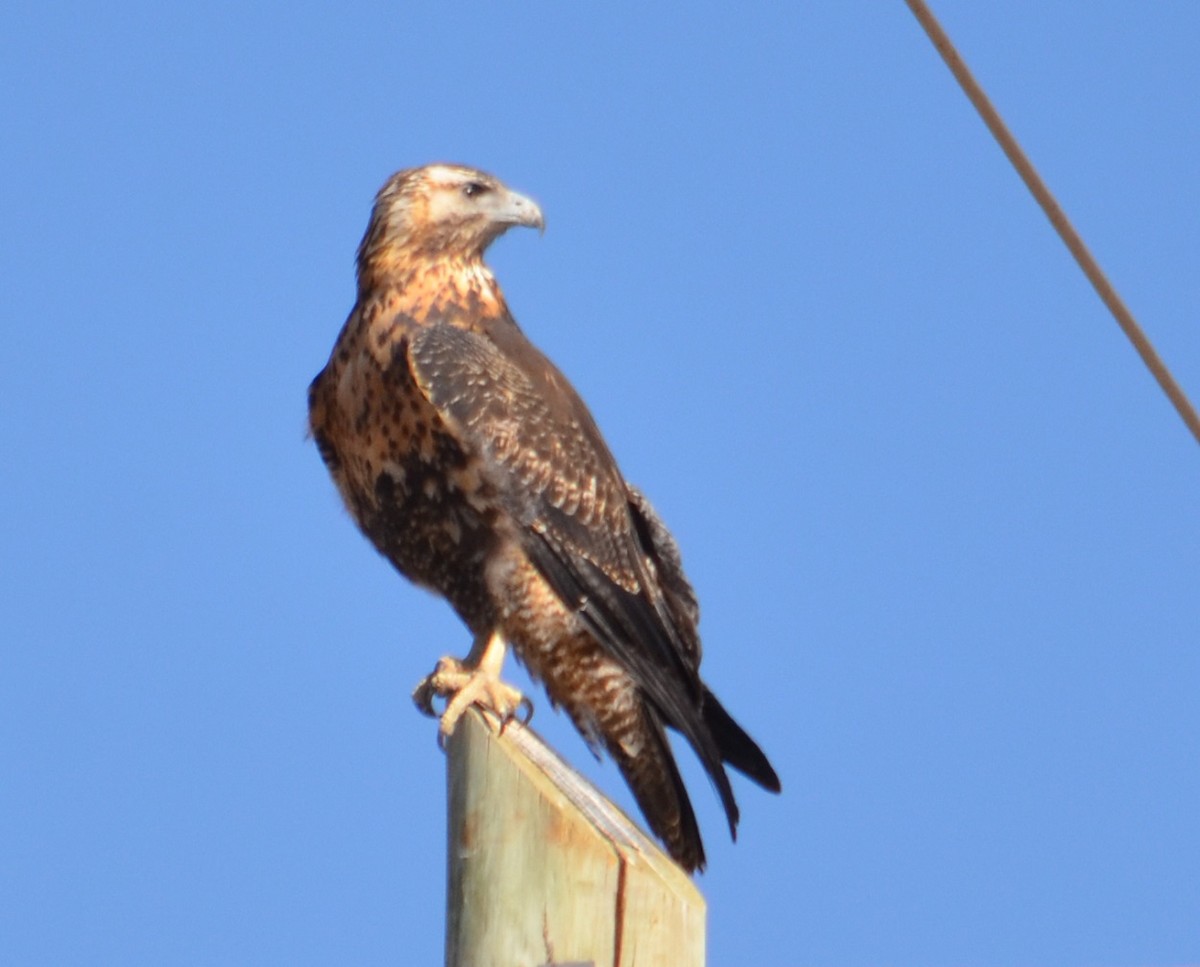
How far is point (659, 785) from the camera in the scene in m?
5.57

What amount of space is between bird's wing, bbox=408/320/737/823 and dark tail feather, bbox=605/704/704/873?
0.38 feet

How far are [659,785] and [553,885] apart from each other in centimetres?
250

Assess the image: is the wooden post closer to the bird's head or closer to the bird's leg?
the bird's leg

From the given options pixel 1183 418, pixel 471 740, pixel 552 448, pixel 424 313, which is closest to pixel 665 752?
pixel 552 448

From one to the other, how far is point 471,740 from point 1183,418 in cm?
126

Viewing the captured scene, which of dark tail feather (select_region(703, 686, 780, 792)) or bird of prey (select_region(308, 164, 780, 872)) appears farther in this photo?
bird of prey (select_region(308, 164, 780, 872))

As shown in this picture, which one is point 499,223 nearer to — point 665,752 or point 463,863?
point 665,752

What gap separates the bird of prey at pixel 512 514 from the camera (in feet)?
17.8

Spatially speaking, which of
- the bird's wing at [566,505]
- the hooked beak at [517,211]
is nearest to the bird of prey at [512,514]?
the bird's wing at [566,505]

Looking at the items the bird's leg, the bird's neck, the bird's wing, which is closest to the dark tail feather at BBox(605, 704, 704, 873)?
the bird's wing

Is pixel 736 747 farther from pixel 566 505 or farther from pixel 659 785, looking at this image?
pixel 566 505

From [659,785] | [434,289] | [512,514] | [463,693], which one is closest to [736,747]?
[659,785]

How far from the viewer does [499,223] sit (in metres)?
6.02

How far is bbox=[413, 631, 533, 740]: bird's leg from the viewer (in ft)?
16.0
